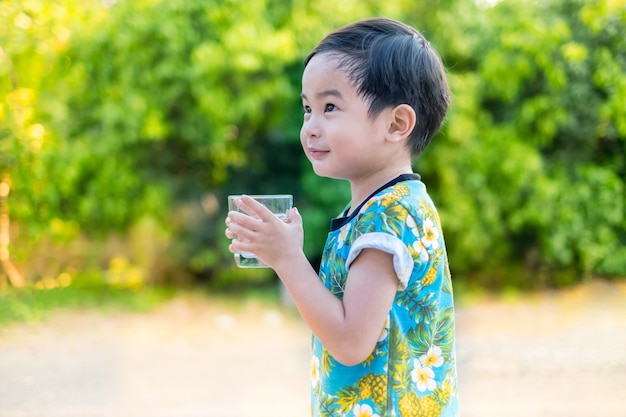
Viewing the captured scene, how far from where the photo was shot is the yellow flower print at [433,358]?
2.52 feet

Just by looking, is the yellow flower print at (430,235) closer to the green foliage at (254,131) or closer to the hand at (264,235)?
the hand at (264,235)

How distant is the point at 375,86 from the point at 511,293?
314cm

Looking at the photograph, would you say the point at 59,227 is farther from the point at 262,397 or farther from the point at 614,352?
the point at 614,352

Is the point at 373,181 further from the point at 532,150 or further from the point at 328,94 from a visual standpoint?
the point at 532,150

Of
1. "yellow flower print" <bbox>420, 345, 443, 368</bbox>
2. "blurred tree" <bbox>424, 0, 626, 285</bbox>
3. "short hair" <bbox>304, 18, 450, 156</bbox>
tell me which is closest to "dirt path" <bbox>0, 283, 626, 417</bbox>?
"blurred tree" <bbox>424, 0, 626, 285</bbox>

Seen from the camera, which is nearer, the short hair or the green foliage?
the short hair

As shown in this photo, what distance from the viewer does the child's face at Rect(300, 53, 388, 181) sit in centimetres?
75

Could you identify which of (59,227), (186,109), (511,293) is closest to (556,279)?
(511,293)

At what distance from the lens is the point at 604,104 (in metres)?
3.10

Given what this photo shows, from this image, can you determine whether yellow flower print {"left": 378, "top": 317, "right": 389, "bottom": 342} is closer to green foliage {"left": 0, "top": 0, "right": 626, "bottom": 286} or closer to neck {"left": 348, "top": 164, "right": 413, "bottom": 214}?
neck {"left": 348, "top": 164, "right": 413, "bottom": 214}

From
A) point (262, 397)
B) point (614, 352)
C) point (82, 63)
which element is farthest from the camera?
point (82, 63)

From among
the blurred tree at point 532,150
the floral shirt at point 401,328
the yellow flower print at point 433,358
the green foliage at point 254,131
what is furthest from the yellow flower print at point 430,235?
the blurred tree at point 532,150

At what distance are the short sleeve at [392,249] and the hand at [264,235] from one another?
6 centimetres

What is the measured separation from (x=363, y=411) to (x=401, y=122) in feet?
0.99
